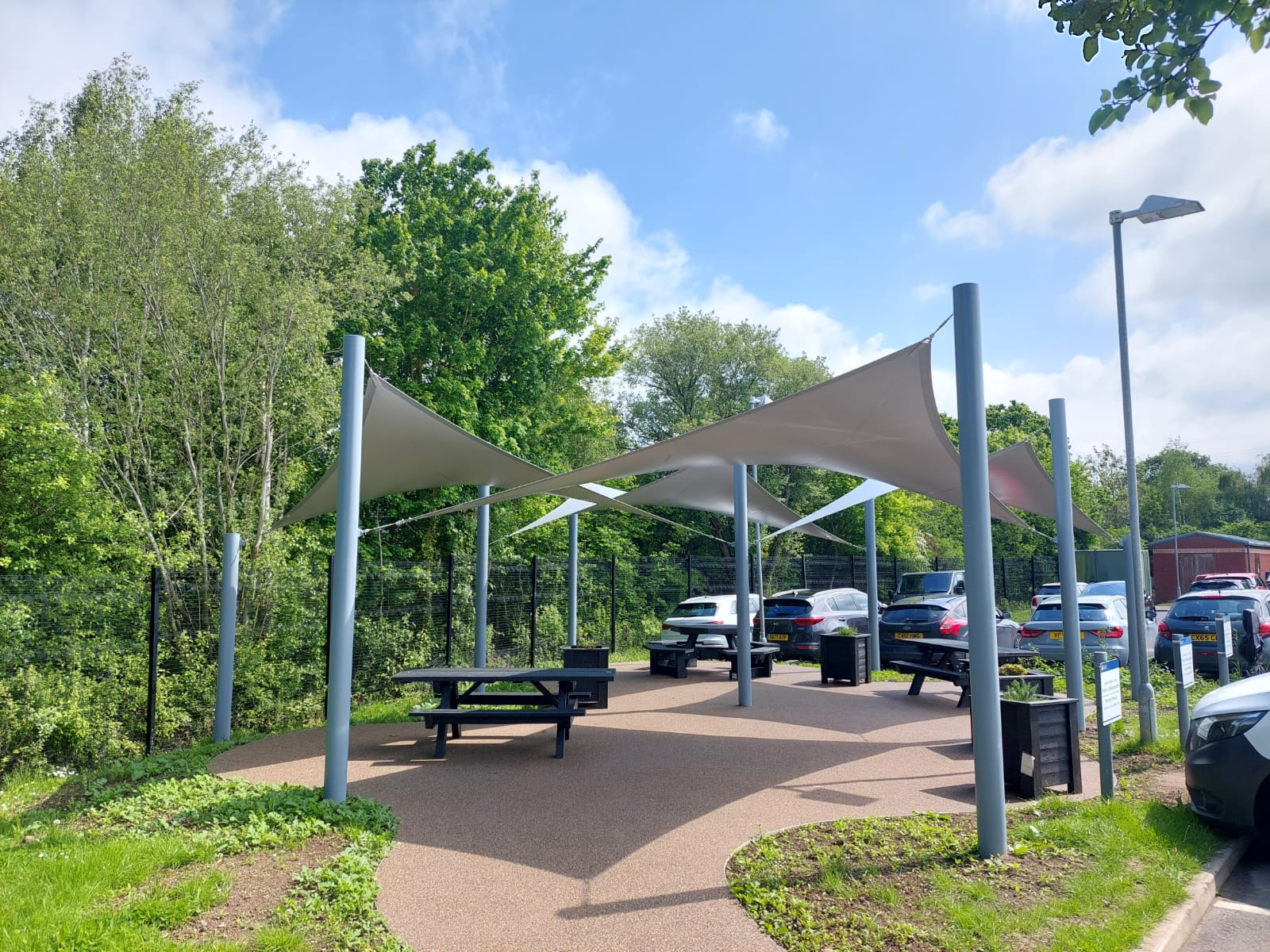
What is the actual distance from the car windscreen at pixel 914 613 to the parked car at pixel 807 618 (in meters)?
1.16

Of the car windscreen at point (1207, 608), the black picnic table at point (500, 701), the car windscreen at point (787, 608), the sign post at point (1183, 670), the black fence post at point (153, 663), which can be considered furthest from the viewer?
the car windscreen at point (787, 608)

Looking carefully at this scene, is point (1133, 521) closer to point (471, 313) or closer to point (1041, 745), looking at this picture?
point (1041, 745)

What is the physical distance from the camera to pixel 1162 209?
810 centimetres

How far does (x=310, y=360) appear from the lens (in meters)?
11.4

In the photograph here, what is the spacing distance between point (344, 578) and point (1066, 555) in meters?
5.90

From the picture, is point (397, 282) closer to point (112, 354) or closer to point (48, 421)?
point (112, 354)

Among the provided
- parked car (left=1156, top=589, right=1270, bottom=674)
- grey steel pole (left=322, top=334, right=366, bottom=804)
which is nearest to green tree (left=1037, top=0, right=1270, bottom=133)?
grey steel pole (left=322, top=334, right=366, bottom=804)

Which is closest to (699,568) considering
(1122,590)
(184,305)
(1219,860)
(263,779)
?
(1122,590)

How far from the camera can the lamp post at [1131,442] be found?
740cm

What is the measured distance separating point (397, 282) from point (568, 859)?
1091cm

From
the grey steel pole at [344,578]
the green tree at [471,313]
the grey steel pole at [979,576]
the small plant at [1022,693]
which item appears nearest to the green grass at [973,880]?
the grey steel pole at [979,576]

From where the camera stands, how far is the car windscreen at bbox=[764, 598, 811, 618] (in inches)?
579

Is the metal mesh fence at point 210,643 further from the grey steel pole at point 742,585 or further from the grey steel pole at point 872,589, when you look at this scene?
the grey steel pole at point 872,589

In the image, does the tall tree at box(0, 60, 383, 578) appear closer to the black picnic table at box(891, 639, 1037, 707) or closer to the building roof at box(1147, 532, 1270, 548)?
the black picnic table at box(891, 639, 1037, 707)
